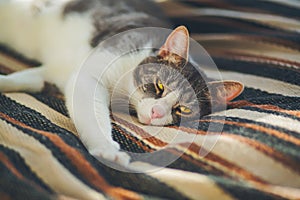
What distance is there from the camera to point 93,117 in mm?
1152

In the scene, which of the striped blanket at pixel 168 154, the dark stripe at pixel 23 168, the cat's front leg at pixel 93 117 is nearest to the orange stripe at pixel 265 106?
the striped blanket at pixel 168 154

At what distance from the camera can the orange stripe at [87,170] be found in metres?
0.90

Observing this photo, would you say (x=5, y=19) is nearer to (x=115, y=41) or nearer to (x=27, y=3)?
(x=27, y=3)

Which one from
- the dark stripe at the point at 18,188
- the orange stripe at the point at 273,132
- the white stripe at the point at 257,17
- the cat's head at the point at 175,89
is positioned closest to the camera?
the dark stripe at the point at 18,188

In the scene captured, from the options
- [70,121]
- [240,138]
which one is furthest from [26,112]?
[240,138]

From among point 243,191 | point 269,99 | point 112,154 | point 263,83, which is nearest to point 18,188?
point 112,154

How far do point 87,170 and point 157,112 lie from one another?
1.03 feet

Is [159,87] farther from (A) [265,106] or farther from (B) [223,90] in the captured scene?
(A) [265,106]

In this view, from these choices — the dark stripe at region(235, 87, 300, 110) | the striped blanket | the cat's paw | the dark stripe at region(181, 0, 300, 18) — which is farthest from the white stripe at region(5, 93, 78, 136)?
the dark stripe at region(181, 0, 300, 18)

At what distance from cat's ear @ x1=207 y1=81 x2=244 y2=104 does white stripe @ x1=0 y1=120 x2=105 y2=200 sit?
494mm

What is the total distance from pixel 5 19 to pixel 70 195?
0.96 metres

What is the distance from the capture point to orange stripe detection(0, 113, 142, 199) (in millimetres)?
902

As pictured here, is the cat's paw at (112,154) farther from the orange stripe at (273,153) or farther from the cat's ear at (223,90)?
the cat's ear at (223,90)

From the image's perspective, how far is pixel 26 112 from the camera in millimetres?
1139
